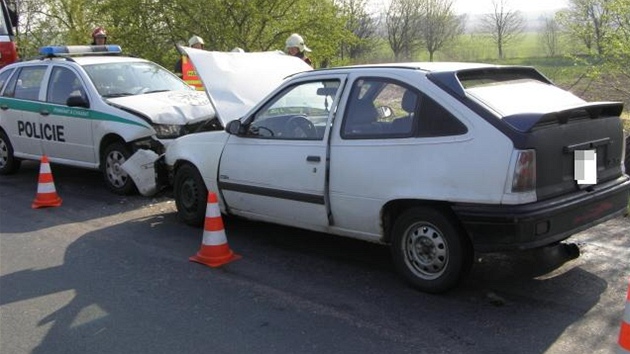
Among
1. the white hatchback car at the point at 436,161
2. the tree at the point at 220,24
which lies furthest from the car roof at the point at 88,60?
the white hatchback car at the point at 436,161

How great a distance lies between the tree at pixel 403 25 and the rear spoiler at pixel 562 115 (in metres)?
30.8

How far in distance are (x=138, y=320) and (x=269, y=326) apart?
0.91 meters

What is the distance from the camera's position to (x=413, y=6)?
116 ft

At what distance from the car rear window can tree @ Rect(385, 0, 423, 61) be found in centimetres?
3059

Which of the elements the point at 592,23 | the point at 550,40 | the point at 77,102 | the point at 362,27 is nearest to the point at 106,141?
the point at 77,102

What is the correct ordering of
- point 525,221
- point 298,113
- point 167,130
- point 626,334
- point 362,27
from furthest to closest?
point 362,27 → point 167,130 → point 298,113 → point 525,221 → point 626,334

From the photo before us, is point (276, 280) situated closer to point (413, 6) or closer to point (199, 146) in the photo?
point (199, 146)

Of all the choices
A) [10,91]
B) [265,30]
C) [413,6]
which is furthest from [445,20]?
[10,91]

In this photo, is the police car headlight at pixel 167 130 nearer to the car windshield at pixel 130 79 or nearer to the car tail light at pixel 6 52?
the car windshield at pixel 130 79

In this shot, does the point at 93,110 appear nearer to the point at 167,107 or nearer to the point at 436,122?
the point at 167,107

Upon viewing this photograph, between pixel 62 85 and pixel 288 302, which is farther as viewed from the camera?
pixel 62 85

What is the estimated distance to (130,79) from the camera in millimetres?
8789

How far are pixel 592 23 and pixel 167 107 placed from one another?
6.93 m

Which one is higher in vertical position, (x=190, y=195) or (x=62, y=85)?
(x=62, y=85)
